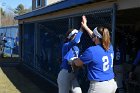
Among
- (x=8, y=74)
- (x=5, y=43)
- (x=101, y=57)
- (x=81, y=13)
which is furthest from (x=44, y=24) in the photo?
(x=5, y=43)

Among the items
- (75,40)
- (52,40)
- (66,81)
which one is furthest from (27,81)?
(75,40)

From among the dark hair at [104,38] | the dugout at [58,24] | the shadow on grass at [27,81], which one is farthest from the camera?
the shadow on grass at [27,81]

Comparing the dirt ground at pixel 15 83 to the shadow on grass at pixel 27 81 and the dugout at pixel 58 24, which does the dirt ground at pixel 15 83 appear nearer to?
the shadow on grass at pixel 27 81

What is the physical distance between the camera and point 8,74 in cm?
1562

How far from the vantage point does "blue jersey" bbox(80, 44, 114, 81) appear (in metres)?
5.77

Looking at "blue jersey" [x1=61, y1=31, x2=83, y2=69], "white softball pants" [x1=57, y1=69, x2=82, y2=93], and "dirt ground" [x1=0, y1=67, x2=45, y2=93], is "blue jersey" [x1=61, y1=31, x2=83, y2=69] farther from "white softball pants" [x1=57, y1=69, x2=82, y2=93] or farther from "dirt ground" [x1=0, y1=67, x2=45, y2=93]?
"dirt ground" [x1=0, y1=67, x2=45, y2=93]

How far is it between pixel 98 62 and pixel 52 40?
7.44m

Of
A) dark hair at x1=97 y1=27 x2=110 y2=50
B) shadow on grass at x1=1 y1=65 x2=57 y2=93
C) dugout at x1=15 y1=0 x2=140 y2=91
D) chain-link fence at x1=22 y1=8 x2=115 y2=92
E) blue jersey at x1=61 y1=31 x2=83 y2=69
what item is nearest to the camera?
dark hair at x1=97 y1=27 x2=110 y2=50

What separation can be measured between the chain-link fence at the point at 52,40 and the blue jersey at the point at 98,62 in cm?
172

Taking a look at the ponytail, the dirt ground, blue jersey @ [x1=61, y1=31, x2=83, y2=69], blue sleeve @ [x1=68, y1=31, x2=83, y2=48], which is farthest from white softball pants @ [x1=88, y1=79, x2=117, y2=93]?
the dirt ground

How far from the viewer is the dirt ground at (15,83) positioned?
38.7ft

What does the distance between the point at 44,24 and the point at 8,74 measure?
8.69 ft

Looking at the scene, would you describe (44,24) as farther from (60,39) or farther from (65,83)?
(65,83)

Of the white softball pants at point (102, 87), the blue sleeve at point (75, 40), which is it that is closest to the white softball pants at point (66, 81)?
the blue sleeve at point (75, 40)
